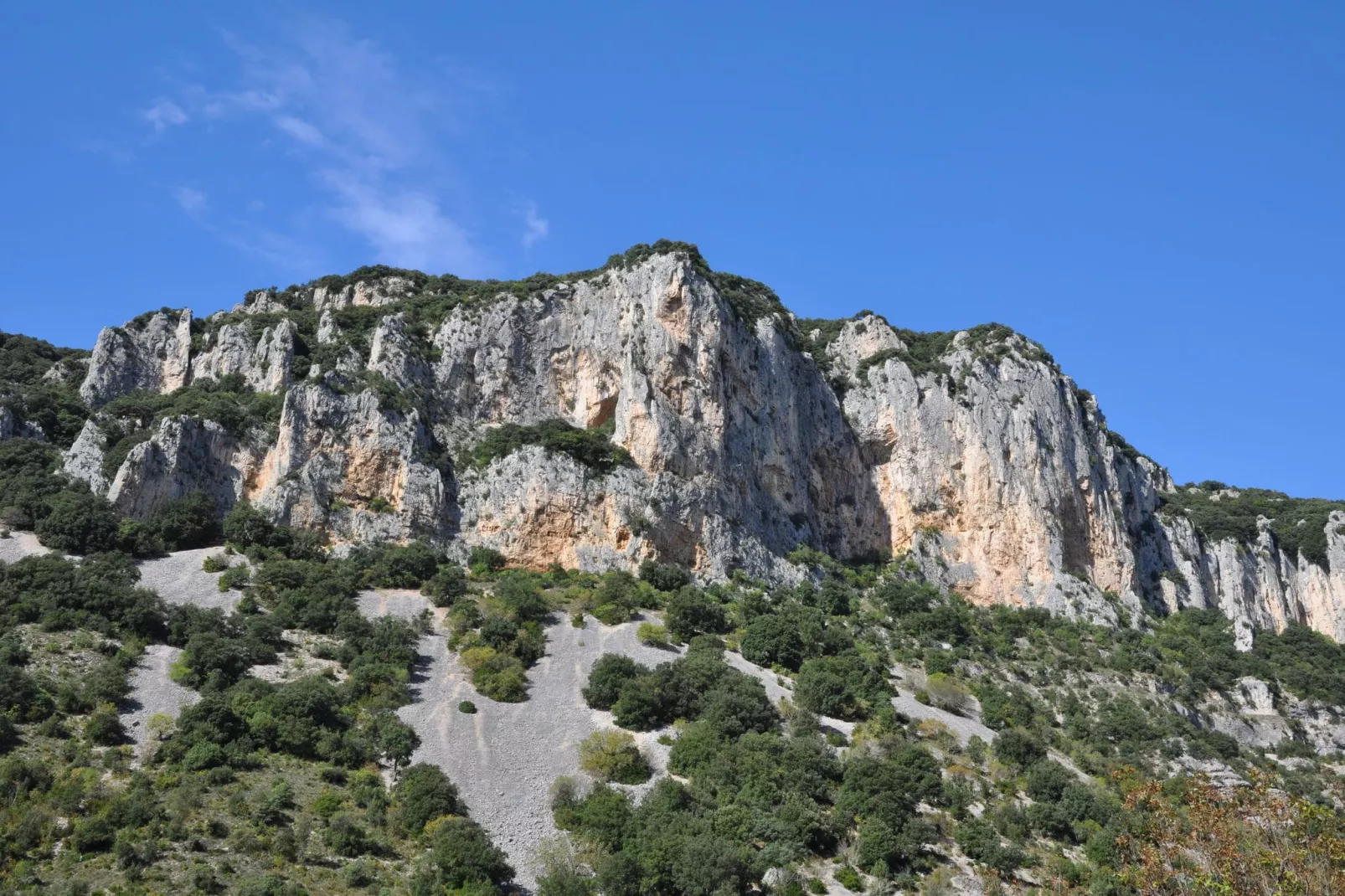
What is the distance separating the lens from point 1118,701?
6088 centimetres

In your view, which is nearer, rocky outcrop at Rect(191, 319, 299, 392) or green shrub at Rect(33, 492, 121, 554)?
green shrub at Rect(33, 492, 121, 554)

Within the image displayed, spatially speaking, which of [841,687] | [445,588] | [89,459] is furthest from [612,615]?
[89,459]

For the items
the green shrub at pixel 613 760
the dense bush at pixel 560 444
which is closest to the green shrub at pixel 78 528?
the dense bush at pixel 560 444

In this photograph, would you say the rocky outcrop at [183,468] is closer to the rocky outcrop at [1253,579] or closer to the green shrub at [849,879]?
the green shrub at [849,879]

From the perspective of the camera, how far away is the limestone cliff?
6612 cm

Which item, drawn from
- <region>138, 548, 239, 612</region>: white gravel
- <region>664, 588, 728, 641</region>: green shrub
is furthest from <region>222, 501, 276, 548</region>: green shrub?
<region>664, 588, 728, 641</region>: green shrub

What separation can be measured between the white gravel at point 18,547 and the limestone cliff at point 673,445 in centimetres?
484

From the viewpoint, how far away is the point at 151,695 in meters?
43.5

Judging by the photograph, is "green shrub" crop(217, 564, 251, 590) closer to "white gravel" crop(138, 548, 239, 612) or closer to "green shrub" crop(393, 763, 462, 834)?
"white gravel" crop(138, 548, 239, 612)

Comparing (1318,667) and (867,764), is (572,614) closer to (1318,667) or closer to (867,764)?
(867,764)

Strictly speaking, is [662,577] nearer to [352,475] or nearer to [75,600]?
[352,475]

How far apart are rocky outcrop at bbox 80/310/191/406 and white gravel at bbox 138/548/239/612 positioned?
21.6 metres

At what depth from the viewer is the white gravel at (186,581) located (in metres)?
53.6

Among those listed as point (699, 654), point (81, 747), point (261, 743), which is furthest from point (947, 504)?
point (81, 747)
